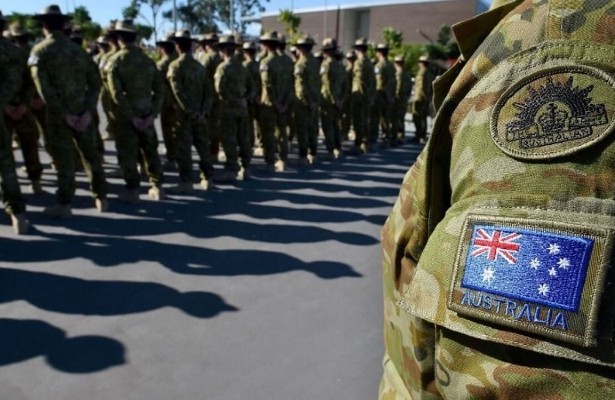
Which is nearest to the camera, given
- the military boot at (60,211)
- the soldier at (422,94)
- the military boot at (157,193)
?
the military boot at (60,211)

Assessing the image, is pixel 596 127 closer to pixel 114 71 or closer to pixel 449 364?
pixel 449 364

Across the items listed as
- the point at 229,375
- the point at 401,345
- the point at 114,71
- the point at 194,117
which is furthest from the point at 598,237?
the point at 194,117

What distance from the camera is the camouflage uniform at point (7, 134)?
4.09m

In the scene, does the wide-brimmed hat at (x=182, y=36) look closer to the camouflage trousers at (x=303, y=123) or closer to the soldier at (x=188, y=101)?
the soldier at (x=188, y=101)

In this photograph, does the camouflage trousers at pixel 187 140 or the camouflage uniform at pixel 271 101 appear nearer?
the camouflage trousers at pixel 187 140

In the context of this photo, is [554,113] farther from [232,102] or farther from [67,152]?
[232,102]

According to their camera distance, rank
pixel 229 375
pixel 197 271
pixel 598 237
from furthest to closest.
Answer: pixel 197 271 → pixel 229 375 → pixel 598 237

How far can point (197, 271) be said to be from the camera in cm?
368

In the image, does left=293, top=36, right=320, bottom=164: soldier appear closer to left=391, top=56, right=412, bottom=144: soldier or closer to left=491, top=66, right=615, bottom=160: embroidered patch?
left=391, top=56, right=412, bottom=144: soldier

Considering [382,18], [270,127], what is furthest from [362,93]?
[382,18]

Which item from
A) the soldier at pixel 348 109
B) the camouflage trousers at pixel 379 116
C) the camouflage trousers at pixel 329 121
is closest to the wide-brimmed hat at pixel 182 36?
the camouflage trousers at pixel 329 121

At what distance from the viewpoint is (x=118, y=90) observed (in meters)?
4.98

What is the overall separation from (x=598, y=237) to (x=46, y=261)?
4.05 metres

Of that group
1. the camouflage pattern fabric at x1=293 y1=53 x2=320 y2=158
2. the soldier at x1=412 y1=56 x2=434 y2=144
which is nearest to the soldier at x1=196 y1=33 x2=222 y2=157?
the camouflage pattern fabric at x1=293 y1=53 x2=320 y2=158
